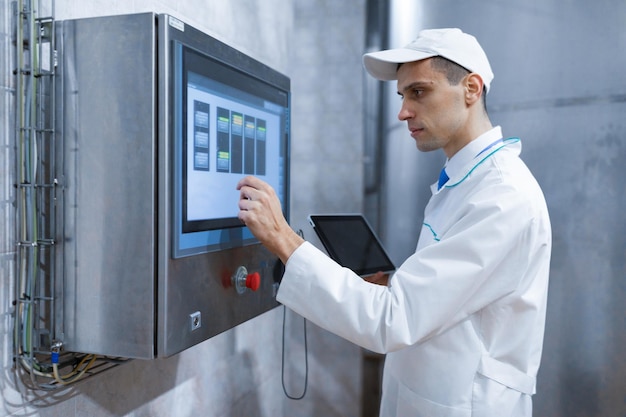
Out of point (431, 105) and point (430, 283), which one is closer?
point (430, 283)

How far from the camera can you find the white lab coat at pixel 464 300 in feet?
3.23

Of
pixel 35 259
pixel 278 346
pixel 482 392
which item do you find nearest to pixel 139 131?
pixel 35 259

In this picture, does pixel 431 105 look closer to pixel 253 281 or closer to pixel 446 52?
pixel 446 52

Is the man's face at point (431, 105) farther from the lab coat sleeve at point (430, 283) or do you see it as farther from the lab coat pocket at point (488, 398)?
the lab coat pocket at point (488, 398)

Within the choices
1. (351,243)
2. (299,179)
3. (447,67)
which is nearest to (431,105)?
(447,67)

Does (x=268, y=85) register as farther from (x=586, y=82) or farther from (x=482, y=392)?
(x=586, y=82)

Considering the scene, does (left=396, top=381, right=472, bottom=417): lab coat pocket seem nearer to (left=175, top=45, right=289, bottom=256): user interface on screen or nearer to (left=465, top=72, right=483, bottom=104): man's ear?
(left=175, top=45, right=289, bottom=256): user interface on screen

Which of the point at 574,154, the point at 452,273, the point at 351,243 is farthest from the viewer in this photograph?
the point at 574,154

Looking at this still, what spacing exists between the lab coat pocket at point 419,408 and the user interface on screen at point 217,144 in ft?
1.48

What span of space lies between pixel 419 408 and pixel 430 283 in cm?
30

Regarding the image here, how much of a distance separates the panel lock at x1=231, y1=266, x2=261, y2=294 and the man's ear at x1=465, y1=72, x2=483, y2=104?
0.58 metres

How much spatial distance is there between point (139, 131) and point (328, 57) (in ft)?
4.11

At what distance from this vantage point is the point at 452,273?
3.21 feet

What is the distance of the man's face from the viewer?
1.16 metres
